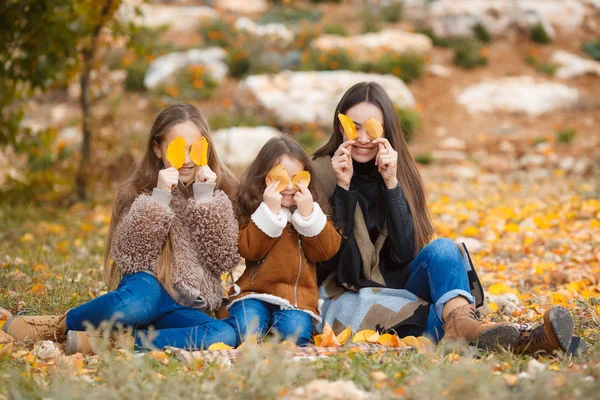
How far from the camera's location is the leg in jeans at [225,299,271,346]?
2768 mm

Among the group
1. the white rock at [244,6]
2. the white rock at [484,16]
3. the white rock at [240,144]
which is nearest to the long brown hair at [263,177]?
the white rock at [240,144]

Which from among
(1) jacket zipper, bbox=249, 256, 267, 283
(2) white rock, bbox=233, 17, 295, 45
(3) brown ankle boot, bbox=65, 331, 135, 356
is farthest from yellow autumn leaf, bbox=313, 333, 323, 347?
(2) white rock, bbox=233, 17, 295, 45

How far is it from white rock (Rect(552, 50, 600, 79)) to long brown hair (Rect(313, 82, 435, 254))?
979 centimetres

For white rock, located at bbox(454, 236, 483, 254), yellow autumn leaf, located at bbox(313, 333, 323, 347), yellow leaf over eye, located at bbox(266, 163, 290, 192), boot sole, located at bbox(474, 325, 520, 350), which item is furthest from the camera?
white rock, located at bbox(454, 236, 483, 254)

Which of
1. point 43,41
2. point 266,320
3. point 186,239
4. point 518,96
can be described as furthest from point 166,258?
point 518,96

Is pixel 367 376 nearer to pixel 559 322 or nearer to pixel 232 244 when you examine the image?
pixel 559 322

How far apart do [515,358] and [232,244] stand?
1228 mm

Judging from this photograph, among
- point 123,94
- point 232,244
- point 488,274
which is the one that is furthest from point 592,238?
point 123,94

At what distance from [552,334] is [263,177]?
4.57 feet

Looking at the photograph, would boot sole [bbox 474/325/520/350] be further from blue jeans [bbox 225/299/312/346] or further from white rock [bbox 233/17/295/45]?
white rock [bbox 233/17/295/45]

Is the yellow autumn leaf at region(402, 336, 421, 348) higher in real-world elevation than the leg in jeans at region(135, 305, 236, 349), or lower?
A: lower

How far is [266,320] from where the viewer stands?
9.35 feet

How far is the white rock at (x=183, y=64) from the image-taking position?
37.2 ft

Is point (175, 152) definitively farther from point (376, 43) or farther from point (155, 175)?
point (376, 43)
